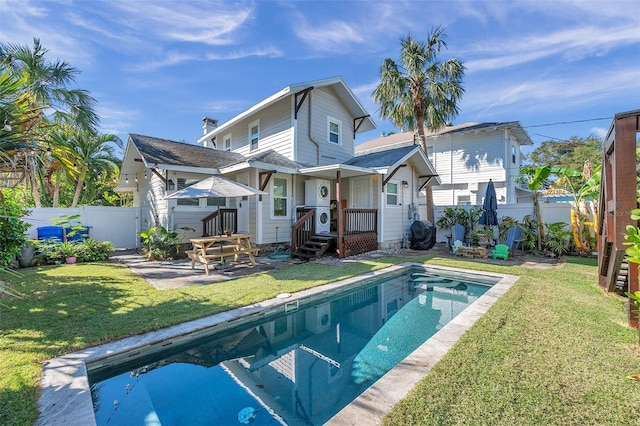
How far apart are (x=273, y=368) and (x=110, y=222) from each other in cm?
1333

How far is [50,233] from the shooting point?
10.7m

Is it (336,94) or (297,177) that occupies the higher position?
(336,94)

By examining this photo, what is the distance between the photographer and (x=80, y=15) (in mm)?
8180

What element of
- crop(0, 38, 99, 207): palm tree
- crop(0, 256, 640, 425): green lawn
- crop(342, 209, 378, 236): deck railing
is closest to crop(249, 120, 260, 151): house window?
crop(342, 209, 378, 236): deck railing

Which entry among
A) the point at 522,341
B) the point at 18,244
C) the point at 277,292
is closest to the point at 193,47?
the point at 18,244

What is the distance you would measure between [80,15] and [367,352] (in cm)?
1182

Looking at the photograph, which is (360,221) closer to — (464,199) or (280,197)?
(280,197)

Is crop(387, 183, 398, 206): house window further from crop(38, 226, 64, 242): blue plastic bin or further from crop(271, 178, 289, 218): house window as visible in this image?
crop(38, 226, 64, 242): blue plastic bin

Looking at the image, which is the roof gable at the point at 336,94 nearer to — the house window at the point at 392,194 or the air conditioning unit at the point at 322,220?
the house window at the point at 392,194

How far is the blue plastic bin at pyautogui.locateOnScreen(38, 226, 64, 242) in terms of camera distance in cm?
1054

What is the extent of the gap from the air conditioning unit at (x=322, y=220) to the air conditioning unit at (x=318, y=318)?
5552 millimetres

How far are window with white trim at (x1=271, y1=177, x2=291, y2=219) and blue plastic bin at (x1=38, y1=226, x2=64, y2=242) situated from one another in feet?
27.1

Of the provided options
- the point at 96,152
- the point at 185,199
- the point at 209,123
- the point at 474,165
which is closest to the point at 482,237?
the point at 474,165

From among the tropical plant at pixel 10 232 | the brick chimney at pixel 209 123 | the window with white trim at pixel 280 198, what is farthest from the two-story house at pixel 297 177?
the brick chimney at pixel 209 123
